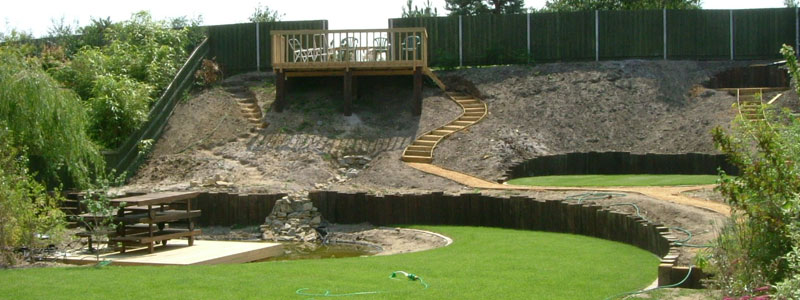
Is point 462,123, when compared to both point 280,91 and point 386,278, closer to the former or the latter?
point 280,91

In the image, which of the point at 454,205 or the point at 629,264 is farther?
the point at 454,205

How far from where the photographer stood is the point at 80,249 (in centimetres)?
1408

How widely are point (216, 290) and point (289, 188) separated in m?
10.0

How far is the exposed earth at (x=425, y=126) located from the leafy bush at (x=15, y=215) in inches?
245

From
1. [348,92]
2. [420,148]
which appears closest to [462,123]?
[420,148]

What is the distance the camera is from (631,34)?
27375 millimetres

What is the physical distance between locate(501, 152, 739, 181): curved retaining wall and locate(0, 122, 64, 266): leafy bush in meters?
10.5

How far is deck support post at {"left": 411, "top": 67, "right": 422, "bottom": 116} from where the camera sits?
24.1 metres

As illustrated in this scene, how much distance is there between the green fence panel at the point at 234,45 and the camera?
28.1 meters

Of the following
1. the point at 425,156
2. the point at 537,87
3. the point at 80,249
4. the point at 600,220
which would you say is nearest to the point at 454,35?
the point at 537,87

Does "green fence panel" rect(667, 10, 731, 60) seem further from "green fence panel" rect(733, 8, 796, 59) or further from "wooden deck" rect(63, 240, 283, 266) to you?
"wooden deck" rect(63, 240, 283, 266)

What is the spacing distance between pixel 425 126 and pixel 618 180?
6219mm

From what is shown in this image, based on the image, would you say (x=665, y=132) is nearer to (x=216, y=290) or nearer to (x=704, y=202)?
(x=704, y=202)

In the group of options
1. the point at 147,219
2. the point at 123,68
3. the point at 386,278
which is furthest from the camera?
the point at 123,68
